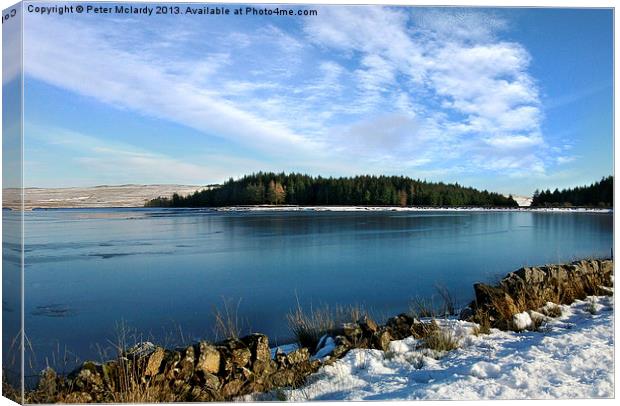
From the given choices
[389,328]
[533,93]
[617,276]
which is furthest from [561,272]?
[389,328]

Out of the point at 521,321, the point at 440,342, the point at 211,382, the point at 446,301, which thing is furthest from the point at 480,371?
the point at 446,301

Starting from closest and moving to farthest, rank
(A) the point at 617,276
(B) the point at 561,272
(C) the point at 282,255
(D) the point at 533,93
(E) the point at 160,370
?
(E) the point at 160,370 → (A) the point at 617,276 → (D) the point at 533,93 → (B) the point at 561,272 → (C) the point at 282,255

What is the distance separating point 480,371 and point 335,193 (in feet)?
10.3

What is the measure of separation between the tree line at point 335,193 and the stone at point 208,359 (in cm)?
238

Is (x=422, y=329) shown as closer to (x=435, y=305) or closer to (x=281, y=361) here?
(x=281, y=361)

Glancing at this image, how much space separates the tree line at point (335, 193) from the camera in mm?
5398

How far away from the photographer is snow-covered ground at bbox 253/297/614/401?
3.27 meters

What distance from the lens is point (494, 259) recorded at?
9.09 metres

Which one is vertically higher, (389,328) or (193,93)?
(193,93)

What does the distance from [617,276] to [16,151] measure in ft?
17.7

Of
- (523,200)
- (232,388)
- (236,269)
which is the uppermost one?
(523,200)

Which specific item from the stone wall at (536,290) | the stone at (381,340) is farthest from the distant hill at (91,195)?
the stone wall at (536,290)

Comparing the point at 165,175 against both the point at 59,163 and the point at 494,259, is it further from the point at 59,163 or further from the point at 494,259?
the point at 494,259

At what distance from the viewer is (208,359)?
3400 millimetres
